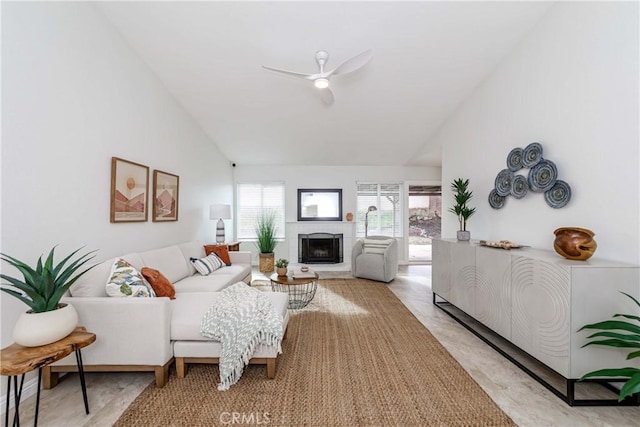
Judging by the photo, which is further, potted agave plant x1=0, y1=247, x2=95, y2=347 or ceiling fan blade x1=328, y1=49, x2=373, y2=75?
ceiling fan blade x1=328, y1=49, x2=373, y2=75

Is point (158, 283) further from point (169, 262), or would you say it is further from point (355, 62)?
point (355, 62)

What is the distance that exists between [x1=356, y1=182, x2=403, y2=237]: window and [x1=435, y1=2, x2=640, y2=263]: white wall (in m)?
3.06

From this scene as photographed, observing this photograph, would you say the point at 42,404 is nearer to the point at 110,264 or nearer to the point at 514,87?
the point at 110,264

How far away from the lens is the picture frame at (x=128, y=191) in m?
2.74

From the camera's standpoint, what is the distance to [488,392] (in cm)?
191

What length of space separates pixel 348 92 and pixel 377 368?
334 centimetres

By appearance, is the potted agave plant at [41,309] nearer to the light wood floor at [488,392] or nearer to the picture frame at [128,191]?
the light wood floor at [488,392]

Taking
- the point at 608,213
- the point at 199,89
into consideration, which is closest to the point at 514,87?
the point at 608,213

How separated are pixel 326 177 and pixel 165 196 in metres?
3.64

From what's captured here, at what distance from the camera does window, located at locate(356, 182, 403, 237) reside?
6.52 meters

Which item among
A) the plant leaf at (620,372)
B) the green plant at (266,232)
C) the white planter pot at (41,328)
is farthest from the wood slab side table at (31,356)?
the green plant at (266,232)

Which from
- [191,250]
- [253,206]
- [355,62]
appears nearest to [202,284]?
[191,250]

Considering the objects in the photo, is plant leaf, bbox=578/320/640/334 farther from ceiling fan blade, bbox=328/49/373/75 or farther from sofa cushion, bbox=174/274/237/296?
sofa cushion, bbox=174/274/237/296

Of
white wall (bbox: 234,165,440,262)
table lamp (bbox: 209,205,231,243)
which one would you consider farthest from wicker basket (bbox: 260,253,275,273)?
table lamp (bbox: 209,205,231,243)
